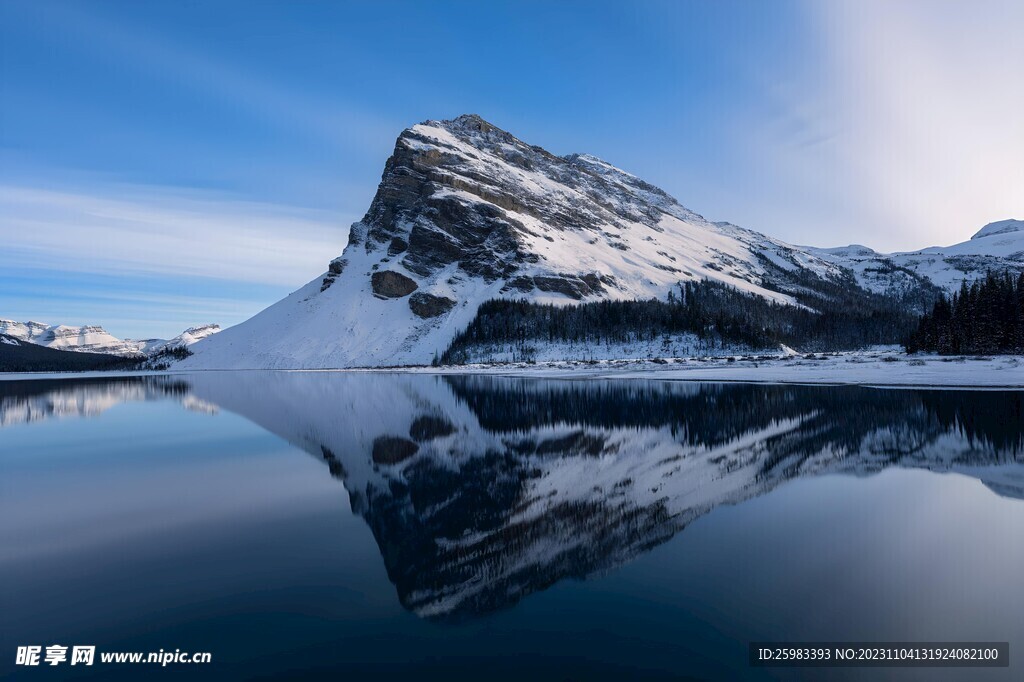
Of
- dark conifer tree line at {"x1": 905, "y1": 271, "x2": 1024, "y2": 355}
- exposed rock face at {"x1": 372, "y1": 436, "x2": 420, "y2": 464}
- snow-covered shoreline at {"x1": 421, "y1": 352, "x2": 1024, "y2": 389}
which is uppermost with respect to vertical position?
dark conifer tree line at {"x1": 905, "y1": 271, "x2": 1024, "y2": 355}

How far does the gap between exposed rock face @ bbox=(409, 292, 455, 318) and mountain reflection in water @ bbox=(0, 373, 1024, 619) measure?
147 m

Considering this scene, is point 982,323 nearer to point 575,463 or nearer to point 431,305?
point 575,463

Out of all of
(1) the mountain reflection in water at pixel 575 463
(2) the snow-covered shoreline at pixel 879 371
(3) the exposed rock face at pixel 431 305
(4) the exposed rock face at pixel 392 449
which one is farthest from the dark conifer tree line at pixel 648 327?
(4) the exposed rock face at pixel 392 449

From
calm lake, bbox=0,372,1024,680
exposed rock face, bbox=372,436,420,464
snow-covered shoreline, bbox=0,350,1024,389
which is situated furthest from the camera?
snow-covered shoreline, bbox=0,350,1024,389

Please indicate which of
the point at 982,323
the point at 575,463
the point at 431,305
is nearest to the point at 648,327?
the point at 982,323

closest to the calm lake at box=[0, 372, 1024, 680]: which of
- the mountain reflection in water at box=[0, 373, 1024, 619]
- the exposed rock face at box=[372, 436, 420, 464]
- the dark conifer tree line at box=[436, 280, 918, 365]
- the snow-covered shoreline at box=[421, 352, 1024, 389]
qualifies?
the mountain reflection in water at box=[0, 373, 1024, 619]

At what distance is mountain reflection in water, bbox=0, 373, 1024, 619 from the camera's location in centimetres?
1083

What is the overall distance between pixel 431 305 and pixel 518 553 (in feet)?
592

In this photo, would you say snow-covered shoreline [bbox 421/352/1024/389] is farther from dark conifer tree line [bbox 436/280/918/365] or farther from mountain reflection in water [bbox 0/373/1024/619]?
dark conifer tree line [bbox 436/280/918/365]

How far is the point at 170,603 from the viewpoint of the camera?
9.02m

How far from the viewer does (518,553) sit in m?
11.0

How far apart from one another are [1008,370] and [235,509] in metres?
69.0

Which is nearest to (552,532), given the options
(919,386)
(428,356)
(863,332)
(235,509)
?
(235,509)

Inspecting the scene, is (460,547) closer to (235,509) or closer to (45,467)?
(235,509)
